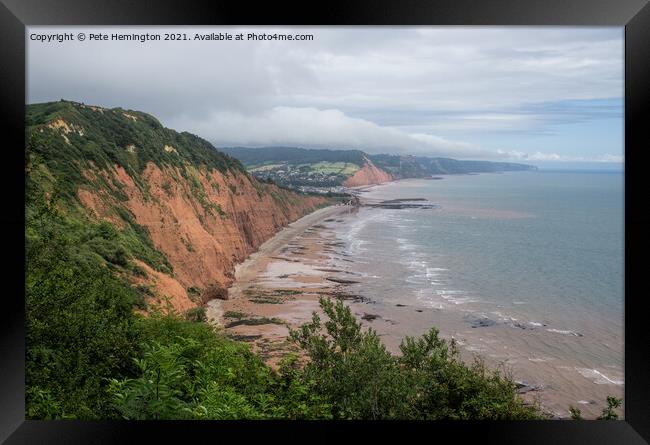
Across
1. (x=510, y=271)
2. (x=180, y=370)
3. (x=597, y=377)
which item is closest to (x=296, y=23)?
(x=180, y=370)

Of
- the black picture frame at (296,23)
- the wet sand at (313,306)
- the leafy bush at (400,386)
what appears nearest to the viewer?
the black picture frame at (296,23)

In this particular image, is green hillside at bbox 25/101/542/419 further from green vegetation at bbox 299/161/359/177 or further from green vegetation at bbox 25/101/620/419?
green vegetation at bbox 299/161/359/177

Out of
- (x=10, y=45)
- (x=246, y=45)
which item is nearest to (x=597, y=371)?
(x=246, y=45)

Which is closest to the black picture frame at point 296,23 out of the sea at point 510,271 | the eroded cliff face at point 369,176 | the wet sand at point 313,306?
the wet sand at point 313,306

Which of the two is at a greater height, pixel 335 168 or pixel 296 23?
pixel 296 23

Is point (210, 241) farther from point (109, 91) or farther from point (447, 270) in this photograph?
point (447, 270)

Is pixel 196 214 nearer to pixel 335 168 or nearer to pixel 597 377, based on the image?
pixel 335 168

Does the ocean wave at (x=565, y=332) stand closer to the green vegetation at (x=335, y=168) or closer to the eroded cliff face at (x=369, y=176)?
the eroded cliff face at (x=369, y=176)
